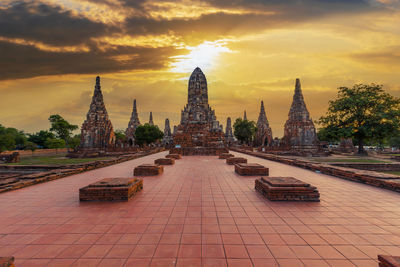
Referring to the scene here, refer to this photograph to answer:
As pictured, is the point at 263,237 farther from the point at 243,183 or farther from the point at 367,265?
the point at 243,183

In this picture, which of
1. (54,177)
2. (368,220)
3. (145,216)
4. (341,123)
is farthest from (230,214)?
(341,123)

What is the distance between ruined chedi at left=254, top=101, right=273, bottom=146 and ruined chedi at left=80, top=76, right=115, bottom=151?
29.4 meters

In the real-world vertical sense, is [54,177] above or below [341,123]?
below

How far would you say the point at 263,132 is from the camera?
44.2 metres

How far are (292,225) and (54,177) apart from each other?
30.2ft

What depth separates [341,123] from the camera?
1102 inches

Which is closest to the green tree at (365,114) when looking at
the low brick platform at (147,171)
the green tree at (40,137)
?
the low brick platform at (147,171)

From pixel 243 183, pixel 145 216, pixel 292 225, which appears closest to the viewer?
pixel 292 225

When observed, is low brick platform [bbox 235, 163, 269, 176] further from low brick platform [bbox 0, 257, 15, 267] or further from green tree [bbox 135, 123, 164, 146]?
green tree [bbox 135, 123, 164, 146]

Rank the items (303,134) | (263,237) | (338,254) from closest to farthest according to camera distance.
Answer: (338,254), (263,237), (303,134)

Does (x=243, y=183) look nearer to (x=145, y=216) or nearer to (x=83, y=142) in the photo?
(x=145, y=216)

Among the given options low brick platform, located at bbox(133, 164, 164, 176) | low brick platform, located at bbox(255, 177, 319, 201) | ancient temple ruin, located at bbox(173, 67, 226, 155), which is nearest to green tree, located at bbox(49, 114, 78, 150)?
ancient temple ruin, located at bbox(173, 67, 226, 155)

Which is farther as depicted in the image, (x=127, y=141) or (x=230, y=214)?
(x=127, y=141)

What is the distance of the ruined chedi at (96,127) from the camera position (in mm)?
33281
